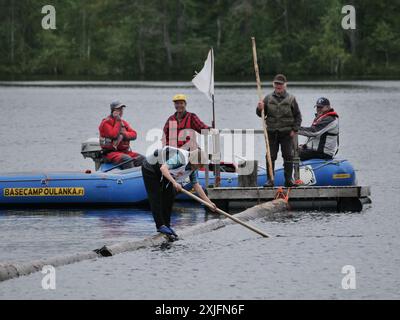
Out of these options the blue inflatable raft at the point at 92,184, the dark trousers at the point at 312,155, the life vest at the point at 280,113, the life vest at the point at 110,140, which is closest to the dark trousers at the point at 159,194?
the life vest at the point at 280,113

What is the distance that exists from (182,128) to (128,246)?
3989mm

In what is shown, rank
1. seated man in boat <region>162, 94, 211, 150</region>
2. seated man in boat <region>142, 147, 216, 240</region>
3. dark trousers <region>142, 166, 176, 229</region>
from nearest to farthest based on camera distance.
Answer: seated man in boat <region>142, 147, 216, 240</region>, dark trousers <region>142, 166, 176, 229</region>, seated man in boat <region>162, 94, 211, 150</region>

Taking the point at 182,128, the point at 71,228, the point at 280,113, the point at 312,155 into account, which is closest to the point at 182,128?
the point at 182,128

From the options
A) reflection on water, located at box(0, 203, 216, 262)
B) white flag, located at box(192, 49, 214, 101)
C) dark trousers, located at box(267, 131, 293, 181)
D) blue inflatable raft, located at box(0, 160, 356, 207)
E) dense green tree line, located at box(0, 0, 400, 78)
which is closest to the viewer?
reflection on water, located at box(0, 203, 216, 262)

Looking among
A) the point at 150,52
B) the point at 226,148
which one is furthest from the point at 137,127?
the point at 150,52

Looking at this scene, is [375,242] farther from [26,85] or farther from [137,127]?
[26,85]

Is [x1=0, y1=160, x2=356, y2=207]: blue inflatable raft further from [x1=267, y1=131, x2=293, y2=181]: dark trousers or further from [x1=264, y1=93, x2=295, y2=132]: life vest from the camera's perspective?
[x1=264, y1=93, x2=295, y2=132]: life vest

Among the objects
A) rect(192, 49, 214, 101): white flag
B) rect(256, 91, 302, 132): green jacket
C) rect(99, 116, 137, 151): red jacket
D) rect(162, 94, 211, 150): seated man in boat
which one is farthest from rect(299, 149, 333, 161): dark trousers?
rect(99, 116, 137, 151): red jacket

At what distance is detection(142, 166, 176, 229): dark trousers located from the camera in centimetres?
1794

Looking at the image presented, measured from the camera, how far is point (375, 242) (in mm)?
19672

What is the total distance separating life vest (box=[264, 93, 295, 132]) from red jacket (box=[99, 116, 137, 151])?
9.47ft

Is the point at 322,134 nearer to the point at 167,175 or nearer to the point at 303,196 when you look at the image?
the point at 303,196
